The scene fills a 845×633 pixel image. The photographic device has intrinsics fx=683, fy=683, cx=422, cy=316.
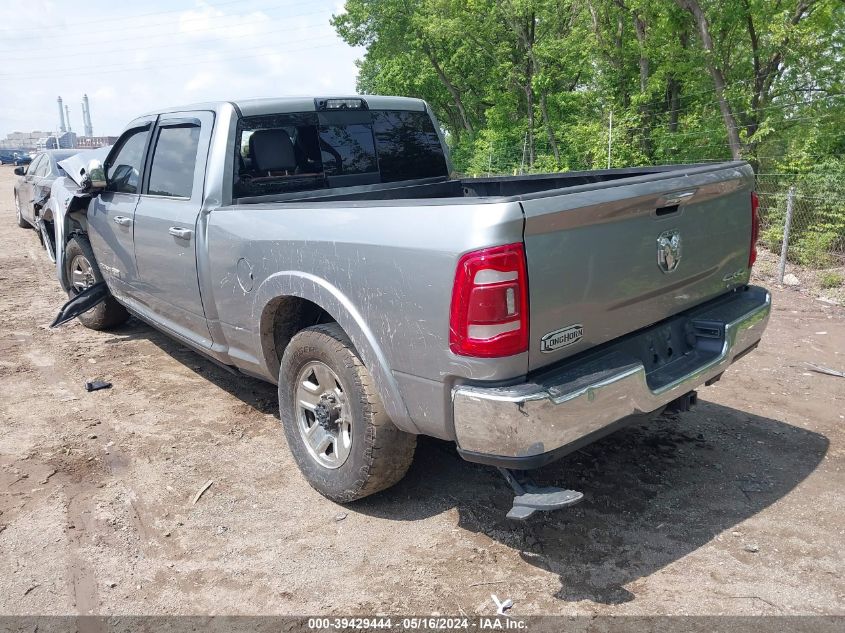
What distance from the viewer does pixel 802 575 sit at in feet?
9.45

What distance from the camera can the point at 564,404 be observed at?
258cm

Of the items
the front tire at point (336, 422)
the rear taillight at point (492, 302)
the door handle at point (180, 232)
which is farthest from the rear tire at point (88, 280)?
the rear taillight at point (492, 302)

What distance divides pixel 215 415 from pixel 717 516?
127 inches

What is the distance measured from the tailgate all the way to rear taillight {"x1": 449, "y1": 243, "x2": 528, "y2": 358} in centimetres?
6

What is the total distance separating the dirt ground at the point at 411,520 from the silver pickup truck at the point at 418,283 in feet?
1.23

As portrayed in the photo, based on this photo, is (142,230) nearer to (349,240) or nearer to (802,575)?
(349,240)

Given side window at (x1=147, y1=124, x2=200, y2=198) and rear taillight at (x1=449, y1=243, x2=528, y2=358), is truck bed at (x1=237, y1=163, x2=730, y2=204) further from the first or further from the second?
rear taillight at (x1=449, y1=243, x2=528, y2=358)

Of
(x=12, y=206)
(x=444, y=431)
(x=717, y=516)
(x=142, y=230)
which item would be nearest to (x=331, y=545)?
(x=444, y=431)

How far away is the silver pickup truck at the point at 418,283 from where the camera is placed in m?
2.59

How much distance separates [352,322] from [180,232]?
1754 mm

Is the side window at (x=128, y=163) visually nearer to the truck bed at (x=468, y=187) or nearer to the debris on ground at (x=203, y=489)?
the truck bed at (x=468, y=187)

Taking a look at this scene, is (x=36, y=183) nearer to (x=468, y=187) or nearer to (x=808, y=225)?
(x=468, y=187)

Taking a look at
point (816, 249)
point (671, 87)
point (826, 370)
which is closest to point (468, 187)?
point (826, 370)

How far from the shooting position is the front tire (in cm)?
316
